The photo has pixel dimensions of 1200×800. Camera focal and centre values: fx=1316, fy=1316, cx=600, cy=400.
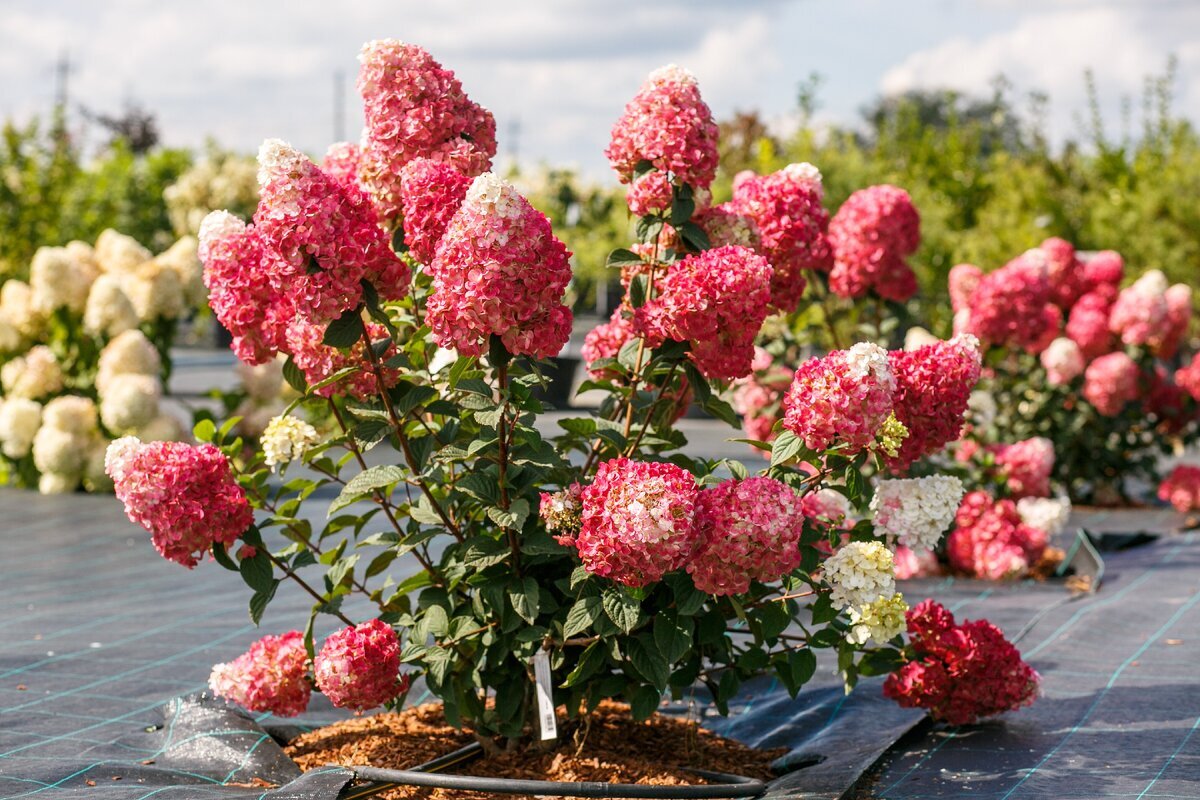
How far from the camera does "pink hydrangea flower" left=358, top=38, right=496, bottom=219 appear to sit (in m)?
2.49

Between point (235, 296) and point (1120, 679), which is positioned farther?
point (1120, 679)

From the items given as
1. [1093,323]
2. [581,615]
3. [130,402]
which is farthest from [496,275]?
[130,402]

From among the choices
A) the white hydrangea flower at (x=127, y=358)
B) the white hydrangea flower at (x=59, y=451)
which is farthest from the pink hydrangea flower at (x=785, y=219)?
the white hydrangea flower at (x=59, y=451)

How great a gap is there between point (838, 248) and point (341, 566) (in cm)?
199

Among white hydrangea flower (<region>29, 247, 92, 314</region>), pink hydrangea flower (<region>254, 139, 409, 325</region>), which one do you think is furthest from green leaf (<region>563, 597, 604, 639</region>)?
white hydrangea flower (<region>29, 247, 92, 314</region>)

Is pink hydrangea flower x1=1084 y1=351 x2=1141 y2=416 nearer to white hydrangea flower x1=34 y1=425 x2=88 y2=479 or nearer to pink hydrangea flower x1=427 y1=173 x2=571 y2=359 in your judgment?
pink hydrangea flower x1=427 y1=173 x2=571 y2=359

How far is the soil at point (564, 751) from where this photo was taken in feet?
8.81

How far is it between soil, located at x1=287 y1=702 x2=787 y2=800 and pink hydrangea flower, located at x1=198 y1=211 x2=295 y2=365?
3.19 ft

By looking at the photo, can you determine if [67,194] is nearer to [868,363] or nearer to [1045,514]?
[1045,514]

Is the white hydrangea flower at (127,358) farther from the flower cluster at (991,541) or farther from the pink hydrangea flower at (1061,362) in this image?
the pink hydrangea flower at (1061,362)

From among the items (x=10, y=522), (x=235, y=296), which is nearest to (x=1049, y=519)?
(x=235, y=296)

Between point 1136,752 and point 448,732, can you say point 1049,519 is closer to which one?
point 1136,752

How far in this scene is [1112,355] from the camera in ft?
20.3

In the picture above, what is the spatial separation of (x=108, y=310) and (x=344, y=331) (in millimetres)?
4977
